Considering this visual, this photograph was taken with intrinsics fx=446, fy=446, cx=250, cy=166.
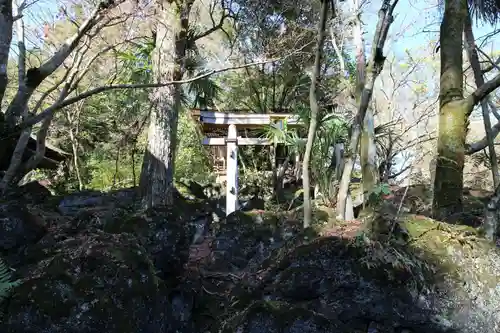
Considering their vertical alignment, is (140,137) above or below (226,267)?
above

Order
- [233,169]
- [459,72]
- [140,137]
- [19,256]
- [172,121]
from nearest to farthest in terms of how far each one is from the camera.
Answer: [19,256], [459,72], [172,121], [233,169], [140,137]

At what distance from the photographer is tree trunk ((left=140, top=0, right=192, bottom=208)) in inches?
331

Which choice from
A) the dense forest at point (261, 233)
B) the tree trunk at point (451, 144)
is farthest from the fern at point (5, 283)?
the tree trunk at point (451, 144)

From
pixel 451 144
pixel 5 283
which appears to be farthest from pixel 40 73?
pixel 451 144

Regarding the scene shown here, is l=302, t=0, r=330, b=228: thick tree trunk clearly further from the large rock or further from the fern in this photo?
the fern

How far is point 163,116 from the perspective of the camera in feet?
28.1

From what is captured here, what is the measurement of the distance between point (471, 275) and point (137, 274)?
7.52 feet

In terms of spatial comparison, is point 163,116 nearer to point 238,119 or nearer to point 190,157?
point 238,119

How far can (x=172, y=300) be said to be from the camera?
3783 millimetres

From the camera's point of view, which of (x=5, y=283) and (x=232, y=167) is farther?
(x=232, y=167)

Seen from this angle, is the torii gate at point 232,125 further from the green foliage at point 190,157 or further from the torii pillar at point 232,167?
the green foliage at point 190,157

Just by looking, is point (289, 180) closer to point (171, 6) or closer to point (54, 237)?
point (171, 6)

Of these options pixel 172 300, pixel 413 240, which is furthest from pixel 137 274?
pixel 413 240

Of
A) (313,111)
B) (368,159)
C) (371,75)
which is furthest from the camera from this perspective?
(368,159)
